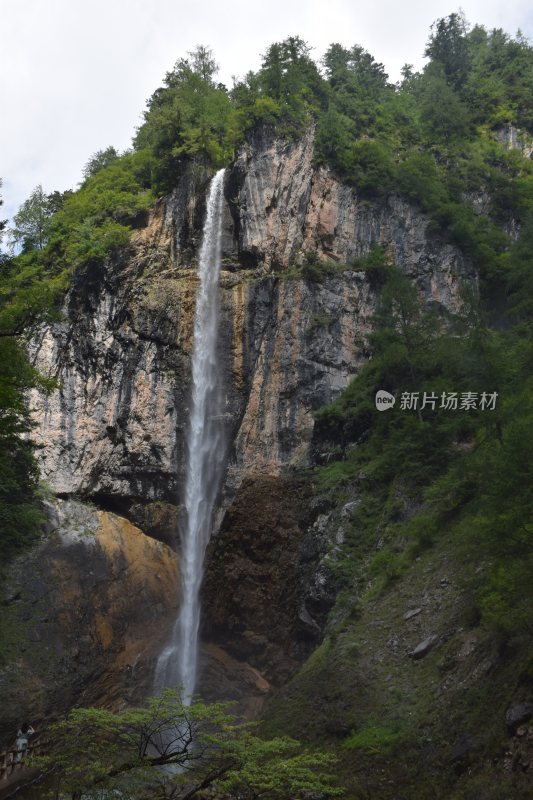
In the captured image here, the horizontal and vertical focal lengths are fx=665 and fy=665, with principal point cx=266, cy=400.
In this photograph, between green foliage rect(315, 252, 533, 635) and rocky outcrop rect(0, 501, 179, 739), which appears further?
rocky outcrop rect(0, 501, 179, 739)

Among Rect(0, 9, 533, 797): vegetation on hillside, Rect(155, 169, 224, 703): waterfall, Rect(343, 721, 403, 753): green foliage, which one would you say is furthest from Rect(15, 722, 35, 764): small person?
Rect(343, 721, 403, 753): green foliage

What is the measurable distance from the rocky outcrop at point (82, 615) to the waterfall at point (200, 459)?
2.22ft

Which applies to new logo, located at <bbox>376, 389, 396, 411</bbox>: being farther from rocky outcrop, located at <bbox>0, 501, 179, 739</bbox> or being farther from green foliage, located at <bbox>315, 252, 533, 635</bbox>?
rocky outcrop, located at <bbox>0, 501, 179, 739</bbox>

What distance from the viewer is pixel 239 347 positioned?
29875mm

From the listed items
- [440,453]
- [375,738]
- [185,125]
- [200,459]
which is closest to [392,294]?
[440,453]

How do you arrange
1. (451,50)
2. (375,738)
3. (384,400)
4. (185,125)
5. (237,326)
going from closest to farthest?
(375,738)
(384,400)
(237,326)
(185,125)
(451,50)

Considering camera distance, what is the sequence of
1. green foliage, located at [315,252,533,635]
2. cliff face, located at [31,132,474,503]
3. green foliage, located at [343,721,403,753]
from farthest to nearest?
cliff face, located at [31,132,474,503] < green foliage, located at [343,721,403,753] < green foliage, located at [315,252,533,635]

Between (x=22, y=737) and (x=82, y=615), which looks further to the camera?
(x=82, y=615)

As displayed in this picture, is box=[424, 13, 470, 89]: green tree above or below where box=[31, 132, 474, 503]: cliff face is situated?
above

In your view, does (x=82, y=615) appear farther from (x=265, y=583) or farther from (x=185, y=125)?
(x=185, y=125)

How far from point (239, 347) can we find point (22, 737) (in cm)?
1719

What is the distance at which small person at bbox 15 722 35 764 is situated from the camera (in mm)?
18525

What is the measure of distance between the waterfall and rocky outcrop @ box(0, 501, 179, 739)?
677 millimetres

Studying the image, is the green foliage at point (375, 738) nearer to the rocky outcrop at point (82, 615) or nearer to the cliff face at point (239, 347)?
the cliff face at point (239, 347)
